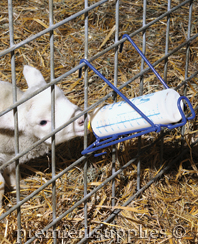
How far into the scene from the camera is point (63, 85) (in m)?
3.43

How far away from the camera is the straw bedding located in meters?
2.37

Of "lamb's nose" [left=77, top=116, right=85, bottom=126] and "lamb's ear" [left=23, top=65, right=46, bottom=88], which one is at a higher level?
"lamb's ear" [left=23, top=65, right=46, bottom=88]

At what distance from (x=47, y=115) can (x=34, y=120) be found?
93 millimetres

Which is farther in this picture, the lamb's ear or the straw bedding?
the lamb's ear

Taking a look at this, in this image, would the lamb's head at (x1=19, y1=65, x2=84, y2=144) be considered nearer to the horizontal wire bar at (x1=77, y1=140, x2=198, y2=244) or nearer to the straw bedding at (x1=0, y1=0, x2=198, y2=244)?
the straw bedding at (x1=0, y1=0, x2=198, y2=244)

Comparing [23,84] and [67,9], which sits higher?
[67,9]

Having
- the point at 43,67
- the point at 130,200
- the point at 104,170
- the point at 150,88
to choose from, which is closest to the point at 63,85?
the point at 43,67

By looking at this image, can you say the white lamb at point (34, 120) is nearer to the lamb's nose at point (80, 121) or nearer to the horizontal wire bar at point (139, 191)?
the lamb's nose at point (80, 121)

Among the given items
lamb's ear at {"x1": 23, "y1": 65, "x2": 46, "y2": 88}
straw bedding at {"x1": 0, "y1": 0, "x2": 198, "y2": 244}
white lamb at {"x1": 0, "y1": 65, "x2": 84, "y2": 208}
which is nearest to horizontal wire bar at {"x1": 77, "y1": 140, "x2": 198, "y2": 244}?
straw bedding at {"x1": 0, "y1": 0, "x2": 198, "y2": 244}

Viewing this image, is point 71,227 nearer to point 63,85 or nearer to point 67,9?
point 63,85

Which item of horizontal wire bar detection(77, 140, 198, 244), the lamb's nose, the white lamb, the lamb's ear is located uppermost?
the lamb's ear

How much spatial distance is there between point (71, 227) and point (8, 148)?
0.73 metres

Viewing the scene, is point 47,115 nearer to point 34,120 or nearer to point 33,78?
point 34,120

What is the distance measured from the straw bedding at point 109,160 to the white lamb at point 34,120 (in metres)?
0.24
